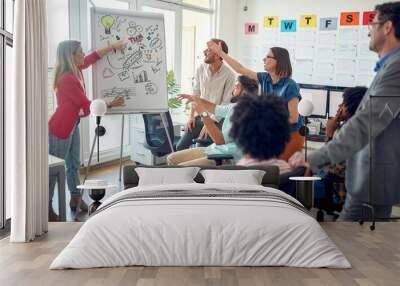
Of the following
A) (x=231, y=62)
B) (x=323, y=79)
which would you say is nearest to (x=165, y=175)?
(x=231, y=62)

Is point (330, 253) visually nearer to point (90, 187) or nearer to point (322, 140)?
point (322, 140)

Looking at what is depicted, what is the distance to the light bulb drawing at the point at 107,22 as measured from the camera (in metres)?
5.12

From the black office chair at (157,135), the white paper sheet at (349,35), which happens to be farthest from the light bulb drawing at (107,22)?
the white paper sheet at (349,35)

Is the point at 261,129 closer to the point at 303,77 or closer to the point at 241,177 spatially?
the point at 241,177

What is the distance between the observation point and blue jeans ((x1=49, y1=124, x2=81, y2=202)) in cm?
516

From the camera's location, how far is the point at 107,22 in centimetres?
512

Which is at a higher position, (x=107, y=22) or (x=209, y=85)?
(x=107, y=22)

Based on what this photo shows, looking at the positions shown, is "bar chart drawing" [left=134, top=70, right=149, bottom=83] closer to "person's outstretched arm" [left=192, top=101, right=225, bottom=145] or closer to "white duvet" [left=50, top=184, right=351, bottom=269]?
"person's outstretched arm" [left=192, top=101, right=225, bottom=145]

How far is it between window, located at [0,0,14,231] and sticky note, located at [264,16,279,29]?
2.27 metres

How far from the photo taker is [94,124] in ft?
17.1

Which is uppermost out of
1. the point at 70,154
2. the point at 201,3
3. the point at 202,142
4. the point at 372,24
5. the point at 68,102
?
the point at 201,3

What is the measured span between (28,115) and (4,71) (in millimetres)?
640

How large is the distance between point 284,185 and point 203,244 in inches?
55.1

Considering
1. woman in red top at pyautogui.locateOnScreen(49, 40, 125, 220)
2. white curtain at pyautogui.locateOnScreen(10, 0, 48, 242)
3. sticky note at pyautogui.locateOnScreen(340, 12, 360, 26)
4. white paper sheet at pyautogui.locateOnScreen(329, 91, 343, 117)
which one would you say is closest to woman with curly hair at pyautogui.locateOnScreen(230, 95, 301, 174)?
white paper sheet at pyautogui.locateOnScreen(329, 91, 343, 117)
